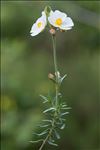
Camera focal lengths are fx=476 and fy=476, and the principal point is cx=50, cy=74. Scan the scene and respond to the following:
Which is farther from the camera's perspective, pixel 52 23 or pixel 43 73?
pixel 43 73

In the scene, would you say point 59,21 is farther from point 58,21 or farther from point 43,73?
point 43,73

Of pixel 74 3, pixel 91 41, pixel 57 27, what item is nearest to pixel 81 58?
pixel 91 41

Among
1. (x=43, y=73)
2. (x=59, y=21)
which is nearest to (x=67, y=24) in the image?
(x=59, y=21)

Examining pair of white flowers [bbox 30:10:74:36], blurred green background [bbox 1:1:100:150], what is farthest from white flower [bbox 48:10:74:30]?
blurred green background [bbox 1:1:100:150]

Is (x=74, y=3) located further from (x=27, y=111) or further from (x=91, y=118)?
(x=27, y=111)

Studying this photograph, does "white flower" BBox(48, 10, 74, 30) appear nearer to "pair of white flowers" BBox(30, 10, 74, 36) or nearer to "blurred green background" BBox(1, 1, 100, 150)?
"pair of white flowers" BBox(30, 10, 74, 36)

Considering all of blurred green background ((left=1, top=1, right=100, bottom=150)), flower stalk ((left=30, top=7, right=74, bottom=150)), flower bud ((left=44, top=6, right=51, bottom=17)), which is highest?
flower bud ((left=44, top=6, right=51, bottom=17))
